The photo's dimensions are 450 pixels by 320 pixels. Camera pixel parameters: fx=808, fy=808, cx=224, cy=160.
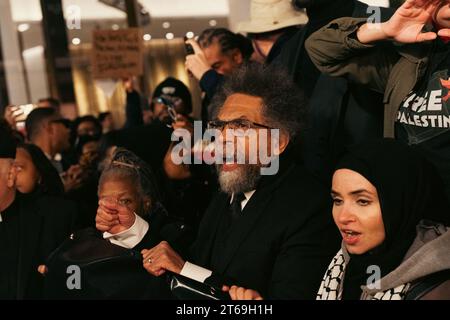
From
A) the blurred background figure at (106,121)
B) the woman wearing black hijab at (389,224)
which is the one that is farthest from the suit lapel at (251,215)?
the blurred background figure at (106,121)

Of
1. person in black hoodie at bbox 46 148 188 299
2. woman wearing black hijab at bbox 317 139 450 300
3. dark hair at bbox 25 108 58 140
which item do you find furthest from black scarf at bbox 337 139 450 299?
dark hair at bbox 25 108 58 140

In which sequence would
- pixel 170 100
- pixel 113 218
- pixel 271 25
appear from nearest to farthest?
pixel 113 218, pixel 271 25, pixel 170 100

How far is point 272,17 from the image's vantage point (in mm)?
4270

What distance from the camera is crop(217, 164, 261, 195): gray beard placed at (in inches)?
122

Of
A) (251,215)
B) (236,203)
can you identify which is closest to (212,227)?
(236,203)

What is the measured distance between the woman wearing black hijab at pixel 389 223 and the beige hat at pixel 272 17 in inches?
66.0

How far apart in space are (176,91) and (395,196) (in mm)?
3049

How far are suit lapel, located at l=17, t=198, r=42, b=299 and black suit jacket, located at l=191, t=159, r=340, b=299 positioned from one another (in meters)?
1.05

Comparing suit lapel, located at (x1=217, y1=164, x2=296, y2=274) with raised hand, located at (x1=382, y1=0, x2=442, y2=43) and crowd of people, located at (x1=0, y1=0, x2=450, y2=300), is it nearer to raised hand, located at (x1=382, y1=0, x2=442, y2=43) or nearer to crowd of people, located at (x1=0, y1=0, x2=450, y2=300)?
crowd of people, located at (x1=0, y1=0, x2=450, y2=300)

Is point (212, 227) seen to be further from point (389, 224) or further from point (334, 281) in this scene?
point (389, 224)

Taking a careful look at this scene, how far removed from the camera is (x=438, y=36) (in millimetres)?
2934

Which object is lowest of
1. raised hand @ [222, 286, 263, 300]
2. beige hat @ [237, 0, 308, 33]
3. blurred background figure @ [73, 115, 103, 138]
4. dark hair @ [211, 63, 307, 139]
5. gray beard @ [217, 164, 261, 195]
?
blurred background figure @ [73, 115, 103, 138]

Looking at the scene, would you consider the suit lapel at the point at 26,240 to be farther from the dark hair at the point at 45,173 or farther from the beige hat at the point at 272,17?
the beige hat at the point at 272,17
